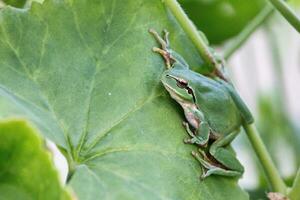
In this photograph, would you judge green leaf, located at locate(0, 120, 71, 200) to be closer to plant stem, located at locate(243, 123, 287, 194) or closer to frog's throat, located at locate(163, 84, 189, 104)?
frog's throat, located at locate(163, 84, 189, 104)

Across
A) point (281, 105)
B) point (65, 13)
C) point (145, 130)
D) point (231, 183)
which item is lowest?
point (281, 105)

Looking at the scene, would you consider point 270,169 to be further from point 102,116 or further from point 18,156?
point 18,156

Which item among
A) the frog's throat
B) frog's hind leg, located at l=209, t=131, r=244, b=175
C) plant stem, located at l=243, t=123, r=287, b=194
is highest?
the frog's throat

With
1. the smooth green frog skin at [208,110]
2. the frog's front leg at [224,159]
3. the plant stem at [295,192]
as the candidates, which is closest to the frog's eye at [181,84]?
the smooth green frog skin at [208,110]

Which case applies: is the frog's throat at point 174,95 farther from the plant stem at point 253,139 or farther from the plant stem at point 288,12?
the plant stem at point 288,12

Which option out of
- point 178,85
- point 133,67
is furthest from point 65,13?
point 178,85

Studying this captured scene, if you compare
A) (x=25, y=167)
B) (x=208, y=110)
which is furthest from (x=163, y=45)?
(x=25, y=167)

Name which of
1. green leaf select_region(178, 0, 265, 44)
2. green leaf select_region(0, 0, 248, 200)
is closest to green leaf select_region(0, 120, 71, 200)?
green leaf select_region(0, 0, 248, 200)
